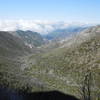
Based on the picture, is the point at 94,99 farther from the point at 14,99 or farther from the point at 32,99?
the point at 14,99

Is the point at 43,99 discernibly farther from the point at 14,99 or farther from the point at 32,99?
the point at 14,99

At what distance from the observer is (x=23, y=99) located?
7643 inches

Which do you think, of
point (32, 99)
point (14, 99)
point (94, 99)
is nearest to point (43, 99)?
point (32, 99)

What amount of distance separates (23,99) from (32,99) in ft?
25.9

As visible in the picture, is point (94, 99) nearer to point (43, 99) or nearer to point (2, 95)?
point (43, 99)

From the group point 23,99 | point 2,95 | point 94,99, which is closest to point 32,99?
point 23,99

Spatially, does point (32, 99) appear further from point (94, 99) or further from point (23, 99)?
point (94, 99)

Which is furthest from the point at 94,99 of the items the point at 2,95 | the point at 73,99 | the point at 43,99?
the point at 2,95

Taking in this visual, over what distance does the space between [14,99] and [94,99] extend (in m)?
66.1

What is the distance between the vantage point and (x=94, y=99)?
619 ft

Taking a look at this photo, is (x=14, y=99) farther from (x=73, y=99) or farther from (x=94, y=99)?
(x=94, y=99)

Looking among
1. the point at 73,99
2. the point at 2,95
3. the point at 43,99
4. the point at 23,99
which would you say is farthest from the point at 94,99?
the point at 2,95

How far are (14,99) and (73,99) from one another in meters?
50.5

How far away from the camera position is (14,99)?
632ft
